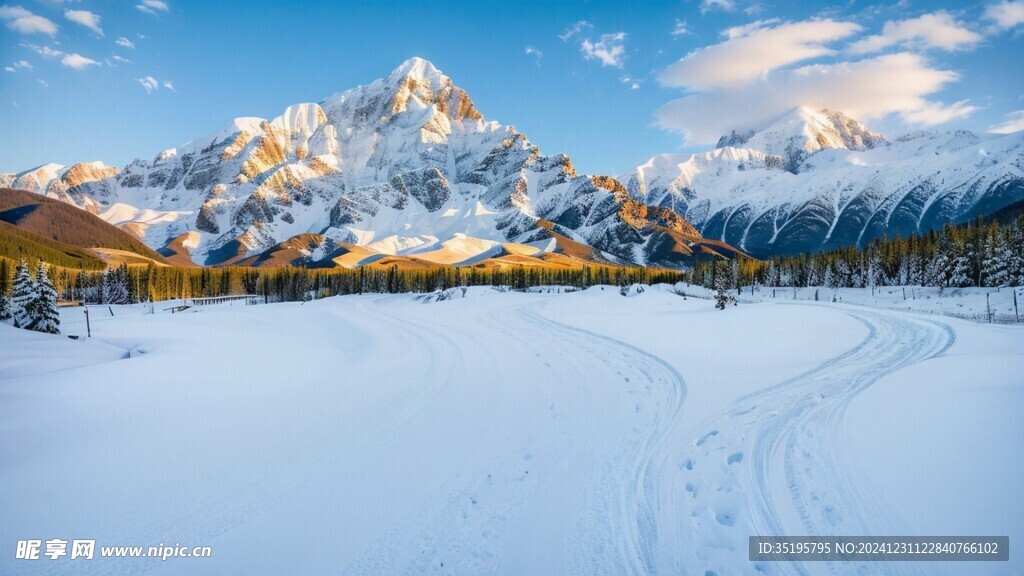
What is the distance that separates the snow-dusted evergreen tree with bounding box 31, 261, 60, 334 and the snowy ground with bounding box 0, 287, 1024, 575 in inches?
827

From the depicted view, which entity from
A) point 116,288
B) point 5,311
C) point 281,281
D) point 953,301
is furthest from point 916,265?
point 116,288

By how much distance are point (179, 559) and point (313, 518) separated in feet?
4.59

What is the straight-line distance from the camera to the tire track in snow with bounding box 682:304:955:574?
5.03m

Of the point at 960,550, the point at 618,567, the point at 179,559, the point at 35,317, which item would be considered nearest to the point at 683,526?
the point at 618,567

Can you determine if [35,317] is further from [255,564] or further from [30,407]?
[255,564]

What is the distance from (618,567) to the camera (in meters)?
4.76

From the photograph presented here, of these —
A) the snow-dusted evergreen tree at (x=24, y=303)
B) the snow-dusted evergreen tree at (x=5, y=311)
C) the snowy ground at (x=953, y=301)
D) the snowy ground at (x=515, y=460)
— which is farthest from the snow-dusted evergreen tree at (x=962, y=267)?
the snow-dusted evergreen tree at (x=5, y=311)

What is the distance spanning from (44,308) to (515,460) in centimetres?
3949

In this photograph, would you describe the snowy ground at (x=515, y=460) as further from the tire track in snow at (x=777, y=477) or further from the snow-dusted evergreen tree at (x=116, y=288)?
the snow-dusted evergreen tree at (x=116, y=288)

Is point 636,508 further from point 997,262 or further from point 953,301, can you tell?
point 997,262

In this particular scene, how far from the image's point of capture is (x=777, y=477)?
20.8 feet

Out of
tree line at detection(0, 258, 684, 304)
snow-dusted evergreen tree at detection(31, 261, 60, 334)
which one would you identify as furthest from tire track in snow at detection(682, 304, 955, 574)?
tree line at detection(0, 258, 684, 304)

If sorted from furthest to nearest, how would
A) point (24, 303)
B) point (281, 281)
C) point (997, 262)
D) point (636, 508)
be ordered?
point (281, 281), point (997, 262), point (24, 303), point (636, 508)

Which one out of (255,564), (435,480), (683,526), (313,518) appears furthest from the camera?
(435,480)
